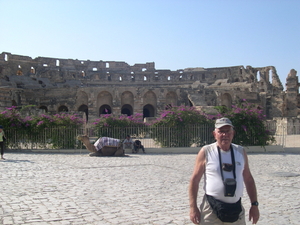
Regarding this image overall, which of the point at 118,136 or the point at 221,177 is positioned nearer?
the point at 221,177

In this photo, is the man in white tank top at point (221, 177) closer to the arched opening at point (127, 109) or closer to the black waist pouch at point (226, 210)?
the black waist pouch at point (226, 210)

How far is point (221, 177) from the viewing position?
330cm

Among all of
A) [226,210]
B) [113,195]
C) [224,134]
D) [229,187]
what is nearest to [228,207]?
[226,210]

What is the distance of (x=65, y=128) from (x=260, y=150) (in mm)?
10620

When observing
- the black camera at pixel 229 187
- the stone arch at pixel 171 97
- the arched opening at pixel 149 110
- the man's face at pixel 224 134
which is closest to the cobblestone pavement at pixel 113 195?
the black camera at pixel 229 187

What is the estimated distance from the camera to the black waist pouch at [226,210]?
3.23 meters

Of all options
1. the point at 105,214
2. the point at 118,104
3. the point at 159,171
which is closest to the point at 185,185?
the point at 159,171

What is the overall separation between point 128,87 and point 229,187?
3399 centimetres

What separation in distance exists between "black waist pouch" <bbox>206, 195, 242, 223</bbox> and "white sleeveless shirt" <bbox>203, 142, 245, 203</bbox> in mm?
47

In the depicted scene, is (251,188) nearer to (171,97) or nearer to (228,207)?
(228,207)

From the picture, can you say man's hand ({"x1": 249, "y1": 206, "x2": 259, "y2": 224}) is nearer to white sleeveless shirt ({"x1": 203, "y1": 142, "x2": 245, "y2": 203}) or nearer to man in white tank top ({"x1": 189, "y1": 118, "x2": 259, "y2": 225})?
man in white tank top ({"x1": 189, "y1": 118, "x2": 259, "y2": 225})

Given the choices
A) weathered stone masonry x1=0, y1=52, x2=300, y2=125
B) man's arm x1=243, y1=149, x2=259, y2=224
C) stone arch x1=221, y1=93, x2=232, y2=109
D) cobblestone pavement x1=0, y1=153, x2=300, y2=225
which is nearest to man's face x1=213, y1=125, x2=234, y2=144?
man's arm x1=243, y1=149, x2=259, y2=224

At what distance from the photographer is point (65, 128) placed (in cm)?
1641

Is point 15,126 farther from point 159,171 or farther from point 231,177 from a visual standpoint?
point 231,177
